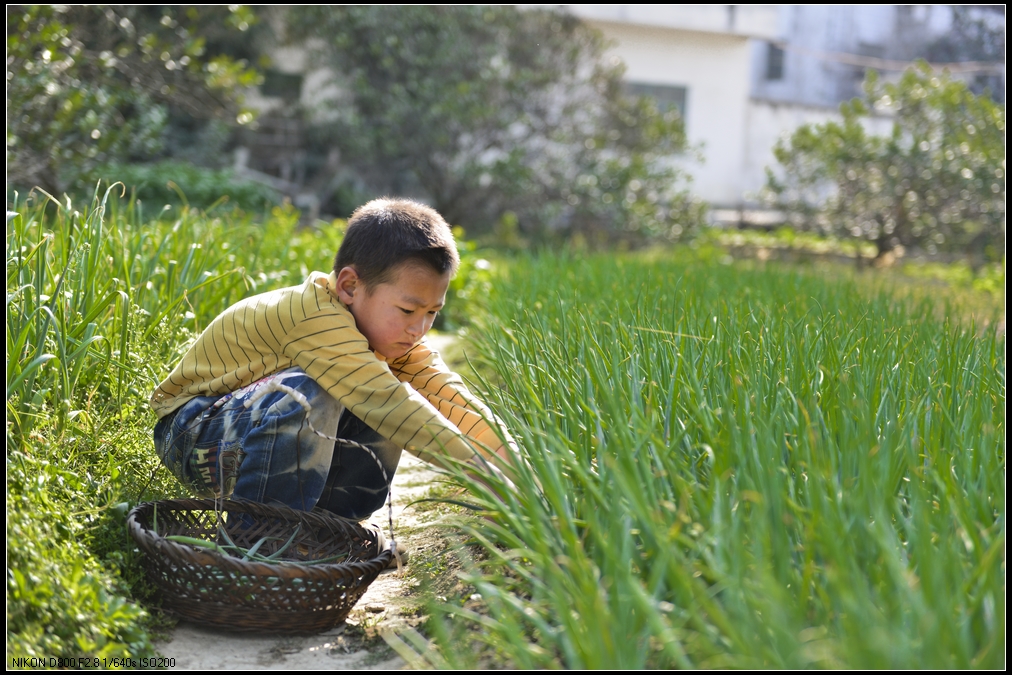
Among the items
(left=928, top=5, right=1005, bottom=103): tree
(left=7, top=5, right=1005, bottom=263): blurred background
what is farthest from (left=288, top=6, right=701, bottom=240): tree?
(left=928, top=5, right=1005, bottom=103): tree

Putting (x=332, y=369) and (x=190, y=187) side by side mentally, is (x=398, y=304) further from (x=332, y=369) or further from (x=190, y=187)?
(x=190, y=187)

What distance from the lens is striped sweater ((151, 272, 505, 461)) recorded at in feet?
6.60

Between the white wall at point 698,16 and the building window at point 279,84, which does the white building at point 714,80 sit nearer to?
the white wall at point 698,16

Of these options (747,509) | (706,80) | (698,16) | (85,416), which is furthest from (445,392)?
(706,80)

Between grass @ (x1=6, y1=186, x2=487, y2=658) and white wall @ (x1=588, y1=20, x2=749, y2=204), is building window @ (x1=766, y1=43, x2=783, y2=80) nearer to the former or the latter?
white wall @ (x1=588, y1=20, x2=749, y2=204)

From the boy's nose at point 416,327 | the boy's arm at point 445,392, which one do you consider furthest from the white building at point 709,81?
the boy's nose at point 416,327

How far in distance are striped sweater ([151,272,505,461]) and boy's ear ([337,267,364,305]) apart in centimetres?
3

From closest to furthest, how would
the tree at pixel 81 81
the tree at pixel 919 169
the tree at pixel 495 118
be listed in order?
1. the tree at pixel 81 81
2. the tree at pixel 919 169
3. the tree at pixel 495 118

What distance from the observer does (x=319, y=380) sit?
2.10 metres

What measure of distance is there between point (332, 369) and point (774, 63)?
1789 cm

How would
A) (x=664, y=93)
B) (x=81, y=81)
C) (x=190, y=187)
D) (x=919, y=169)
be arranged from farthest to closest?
(x=664, y=93), (x=919, y=169), (x=190, y=187), (x=81, y=81)

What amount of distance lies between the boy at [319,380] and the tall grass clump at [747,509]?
267 mm

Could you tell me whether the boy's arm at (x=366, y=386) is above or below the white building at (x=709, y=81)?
below

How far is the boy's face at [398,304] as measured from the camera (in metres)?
2.15
